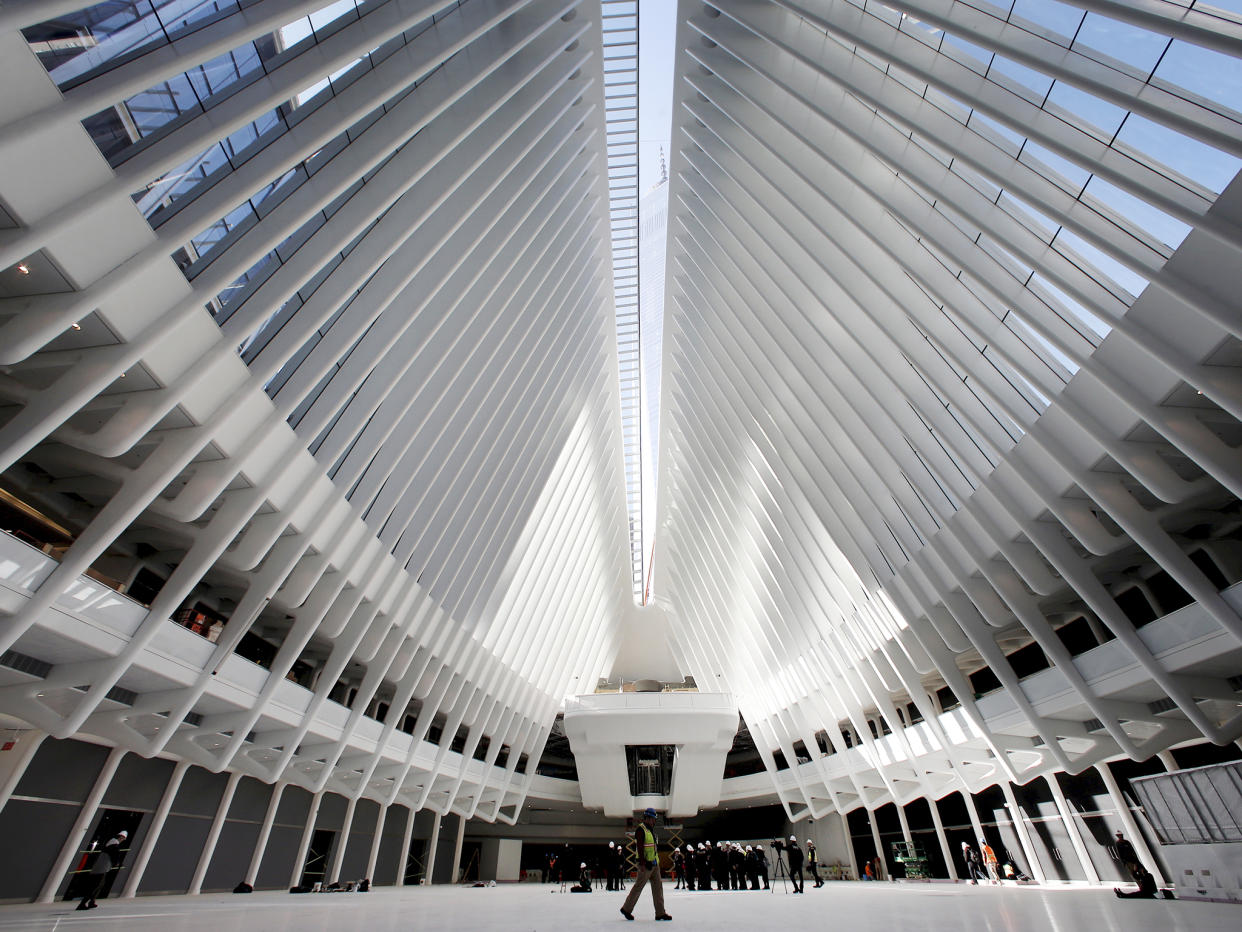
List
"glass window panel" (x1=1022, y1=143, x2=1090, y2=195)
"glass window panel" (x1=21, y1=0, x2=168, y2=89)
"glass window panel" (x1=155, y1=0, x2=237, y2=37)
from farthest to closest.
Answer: "glass window panel" (x1=1022, y1=143, x2=1090, y2=195)
"glass window panel" (x1=155, y1=0, x2=237, y2=37)
"glass window panel" (x1=21, y1=0, x2=168, y2=89)

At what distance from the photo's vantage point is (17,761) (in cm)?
1150

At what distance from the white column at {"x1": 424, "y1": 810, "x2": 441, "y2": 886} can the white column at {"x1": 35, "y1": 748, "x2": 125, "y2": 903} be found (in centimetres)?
1591

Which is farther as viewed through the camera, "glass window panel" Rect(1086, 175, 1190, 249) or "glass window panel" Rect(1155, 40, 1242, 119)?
"glass window panel" Rect(1086, 175, 1190, 249)

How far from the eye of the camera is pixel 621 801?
32.0 m

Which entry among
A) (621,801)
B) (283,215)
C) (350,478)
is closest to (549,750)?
(621,801)

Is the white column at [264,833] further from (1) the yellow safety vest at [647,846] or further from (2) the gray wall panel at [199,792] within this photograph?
(1) the yellow safety vest at [647,846]

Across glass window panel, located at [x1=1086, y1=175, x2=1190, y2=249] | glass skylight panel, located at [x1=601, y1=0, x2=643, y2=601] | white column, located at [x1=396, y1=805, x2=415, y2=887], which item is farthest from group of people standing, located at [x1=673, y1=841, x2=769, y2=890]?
glass window panel, located at [x1=1086, y1=175, x2=1190, y2=249]

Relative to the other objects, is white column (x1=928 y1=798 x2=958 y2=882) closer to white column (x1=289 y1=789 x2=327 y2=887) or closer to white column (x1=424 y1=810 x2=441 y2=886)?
white column (x1=424 y1=810 x2=441 y2=886)

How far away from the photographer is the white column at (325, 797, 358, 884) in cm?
2044

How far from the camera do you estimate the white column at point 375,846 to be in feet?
73.3

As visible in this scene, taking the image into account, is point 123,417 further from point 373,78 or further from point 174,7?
point 373,78

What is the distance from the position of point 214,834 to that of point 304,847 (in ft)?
12.1

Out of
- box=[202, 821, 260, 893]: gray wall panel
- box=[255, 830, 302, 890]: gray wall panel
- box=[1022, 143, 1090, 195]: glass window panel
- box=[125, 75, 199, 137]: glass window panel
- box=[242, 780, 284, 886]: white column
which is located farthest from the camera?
box=[255, 830, 302, 890]: gray wall panel

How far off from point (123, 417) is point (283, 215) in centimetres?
346
